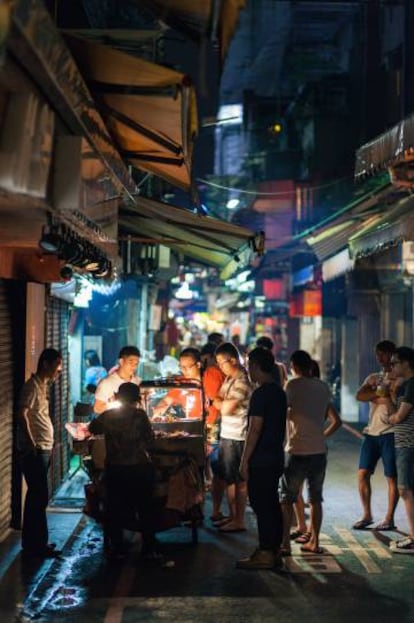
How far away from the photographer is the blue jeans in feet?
29.3

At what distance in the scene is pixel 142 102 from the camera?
670cm

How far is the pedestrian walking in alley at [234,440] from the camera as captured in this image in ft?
34.3

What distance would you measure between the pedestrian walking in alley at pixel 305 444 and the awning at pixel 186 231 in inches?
116

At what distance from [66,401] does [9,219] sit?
7.04m

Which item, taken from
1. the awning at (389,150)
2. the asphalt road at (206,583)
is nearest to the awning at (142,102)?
the awning at (389,150)

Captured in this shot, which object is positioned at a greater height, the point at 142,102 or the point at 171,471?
the point at 142,102

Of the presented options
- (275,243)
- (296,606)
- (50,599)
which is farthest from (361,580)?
(275,243)

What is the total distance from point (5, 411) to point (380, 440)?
15.4 feet

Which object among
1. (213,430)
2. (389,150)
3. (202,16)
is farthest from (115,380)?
(202,16)

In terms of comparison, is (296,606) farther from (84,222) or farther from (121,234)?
(121,234)

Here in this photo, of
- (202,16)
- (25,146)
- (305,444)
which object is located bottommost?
(305,444)

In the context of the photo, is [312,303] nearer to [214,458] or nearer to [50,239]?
[214,458]

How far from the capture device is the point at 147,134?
7.45 meters

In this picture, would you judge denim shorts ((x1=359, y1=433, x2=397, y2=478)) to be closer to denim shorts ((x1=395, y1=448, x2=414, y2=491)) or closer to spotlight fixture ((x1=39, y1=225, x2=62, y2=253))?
denim shorts ((x1=395, y1=448, x2=414, y2=491))
